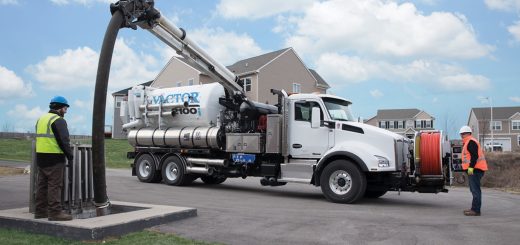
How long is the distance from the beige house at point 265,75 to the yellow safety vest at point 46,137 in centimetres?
3669

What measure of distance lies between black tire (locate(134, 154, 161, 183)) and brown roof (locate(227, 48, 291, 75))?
99.1 feet

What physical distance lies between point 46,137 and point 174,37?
21.3 ft

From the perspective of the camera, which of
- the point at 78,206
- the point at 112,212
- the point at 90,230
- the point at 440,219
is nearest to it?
the point at 90,230

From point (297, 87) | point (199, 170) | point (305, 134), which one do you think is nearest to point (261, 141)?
point (305, 134)

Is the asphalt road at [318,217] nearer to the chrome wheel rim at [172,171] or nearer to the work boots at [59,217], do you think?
the chrome wheel rim at [172,171]

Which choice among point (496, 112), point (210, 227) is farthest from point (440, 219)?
point (496, 112)

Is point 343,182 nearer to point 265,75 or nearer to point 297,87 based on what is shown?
point 265,75

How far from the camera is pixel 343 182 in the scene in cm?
1201

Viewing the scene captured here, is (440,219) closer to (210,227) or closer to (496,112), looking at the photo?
(210,227)

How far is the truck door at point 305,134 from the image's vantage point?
41.9ft

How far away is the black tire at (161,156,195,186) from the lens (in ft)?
51.9

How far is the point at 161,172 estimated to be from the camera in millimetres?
16609

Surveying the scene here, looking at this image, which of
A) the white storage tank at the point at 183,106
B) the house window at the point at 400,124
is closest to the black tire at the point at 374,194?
the white storage tank at the point at 183,106

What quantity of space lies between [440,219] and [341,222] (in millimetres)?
2139
